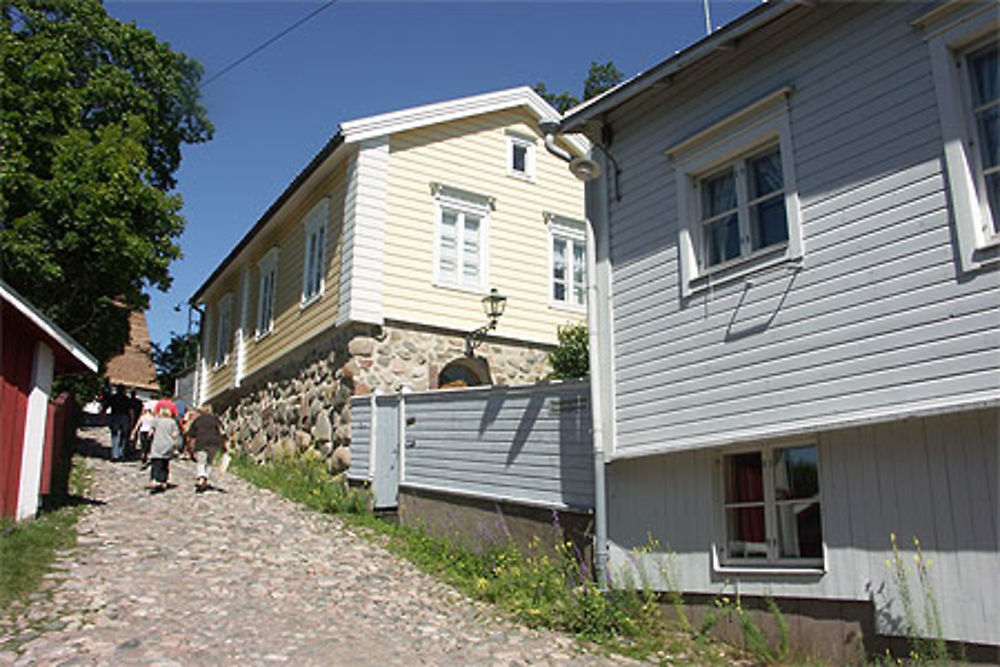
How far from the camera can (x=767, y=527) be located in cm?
739

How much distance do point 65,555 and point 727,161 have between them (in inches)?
326

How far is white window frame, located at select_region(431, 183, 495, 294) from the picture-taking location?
16.2 m

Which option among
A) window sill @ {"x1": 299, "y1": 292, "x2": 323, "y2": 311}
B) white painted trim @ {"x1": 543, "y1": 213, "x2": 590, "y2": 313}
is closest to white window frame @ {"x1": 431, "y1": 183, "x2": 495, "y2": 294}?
white painted trim @ {"x1": 543, "y1": 213, "x2": 590, "y2": 313}

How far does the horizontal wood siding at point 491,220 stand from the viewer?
15.7 meters

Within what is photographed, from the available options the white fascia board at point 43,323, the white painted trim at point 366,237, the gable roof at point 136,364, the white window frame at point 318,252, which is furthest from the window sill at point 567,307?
the gable roof at point 136,364

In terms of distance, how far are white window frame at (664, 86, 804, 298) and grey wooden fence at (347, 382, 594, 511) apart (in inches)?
83.0

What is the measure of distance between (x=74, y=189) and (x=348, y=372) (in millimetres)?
6580

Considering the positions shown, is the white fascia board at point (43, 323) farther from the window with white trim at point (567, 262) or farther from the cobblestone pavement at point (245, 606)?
the window with white trim at point (567, 262)

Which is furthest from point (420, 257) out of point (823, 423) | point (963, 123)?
point (963, 123)

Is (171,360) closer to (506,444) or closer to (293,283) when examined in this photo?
(293,283)

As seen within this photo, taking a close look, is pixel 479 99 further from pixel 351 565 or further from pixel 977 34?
pixel 977 34

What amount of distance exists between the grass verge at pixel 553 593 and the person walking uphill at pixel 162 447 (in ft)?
12.3

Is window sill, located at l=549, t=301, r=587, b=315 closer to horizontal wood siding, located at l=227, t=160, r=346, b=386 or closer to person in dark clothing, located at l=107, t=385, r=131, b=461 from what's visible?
horizontal wood siding, located at l=227, t=160, r=346, b=386

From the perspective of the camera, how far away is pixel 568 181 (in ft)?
60.8
